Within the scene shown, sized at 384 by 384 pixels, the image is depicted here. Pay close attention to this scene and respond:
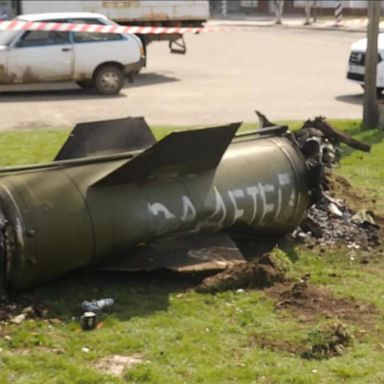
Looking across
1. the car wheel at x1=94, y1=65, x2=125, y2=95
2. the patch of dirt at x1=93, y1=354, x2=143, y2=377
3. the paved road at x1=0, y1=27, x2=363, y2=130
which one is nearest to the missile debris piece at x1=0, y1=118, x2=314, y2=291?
the patch of dirt at x1=93, y1=354, x2=143, y2=377

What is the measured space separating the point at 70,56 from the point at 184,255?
11401mm

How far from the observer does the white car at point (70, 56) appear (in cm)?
1708

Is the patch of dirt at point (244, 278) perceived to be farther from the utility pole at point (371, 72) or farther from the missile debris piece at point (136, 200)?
the utility pole at point (371, 72)

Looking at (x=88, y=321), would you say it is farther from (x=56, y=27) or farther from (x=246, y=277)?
(x=56, y=27)

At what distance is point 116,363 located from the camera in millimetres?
5332

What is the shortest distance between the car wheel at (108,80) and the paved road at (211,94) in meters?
0.30

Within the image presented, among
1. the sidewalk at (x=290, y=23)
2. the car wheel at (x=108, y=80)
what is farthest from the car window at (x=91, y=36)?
the sidewalk at (x=290, y=23)

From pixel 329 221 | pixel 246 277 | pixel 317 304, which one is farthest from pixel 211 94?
pixel 317 304

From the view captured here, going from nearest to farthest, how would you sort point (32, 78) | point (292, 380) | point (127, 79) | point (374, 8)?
point (292, 380) → point (374, 8) → point (32, 78) → point (127, 79)

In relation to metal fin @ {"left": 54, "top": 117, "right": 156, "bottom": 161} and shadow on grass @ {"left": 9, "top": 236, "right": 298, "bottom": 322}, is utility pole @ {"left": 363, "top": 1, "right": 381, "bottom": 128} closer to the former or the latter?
metal fin @ {"left": 54, "top": 117, "right": 156, "bottom": 161}

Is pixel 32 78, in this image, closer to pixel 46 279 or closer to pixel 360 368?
pixel 46 279

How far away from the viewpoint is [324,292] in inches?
259

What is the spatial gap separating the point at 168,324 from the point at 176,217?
0.93 m

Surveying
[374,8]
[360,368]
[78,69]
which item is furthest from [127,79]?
[360,368]
